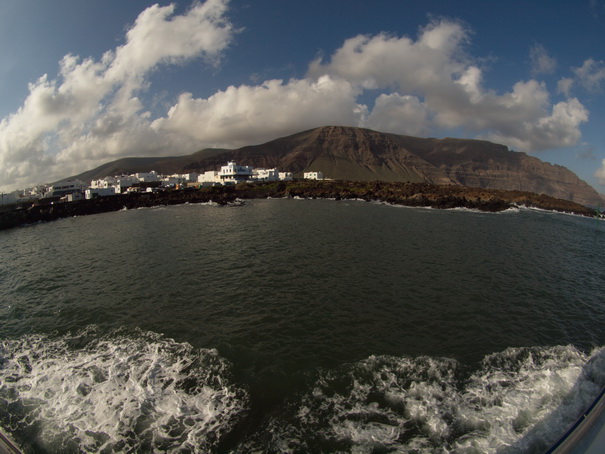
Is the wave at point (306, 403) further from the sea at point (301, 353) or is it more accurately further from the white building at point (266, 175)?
the white building at point (266, 175)

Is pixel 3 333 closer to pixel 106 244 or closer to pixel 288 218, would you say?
pixel 106 244

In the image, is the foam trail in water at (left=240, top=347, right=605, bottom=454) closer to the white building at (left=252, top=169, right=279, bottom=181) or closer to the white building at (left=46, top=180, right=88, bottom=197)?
the white building at (left=252, top=169, right=279, bottom=181)

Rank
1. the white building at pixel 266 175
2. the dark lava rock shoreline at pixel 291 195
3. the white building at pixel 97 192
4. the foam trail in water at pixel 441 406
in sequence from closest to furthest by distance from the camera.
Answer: the foam trail in water at pixel 441 406
the dark lava rock shoreline at pixel 291 195
the white building at pixel 97 192
the white building at pixel 266 175

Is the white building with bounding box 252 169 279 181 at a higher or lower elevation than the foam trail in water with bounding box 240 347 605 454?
higher

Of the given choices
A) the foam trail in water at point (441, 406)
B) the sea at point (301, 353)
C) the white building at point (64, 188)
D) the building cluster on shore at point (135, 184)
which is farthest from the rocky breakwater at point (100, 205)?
the foam trail in water at point (441, 406)

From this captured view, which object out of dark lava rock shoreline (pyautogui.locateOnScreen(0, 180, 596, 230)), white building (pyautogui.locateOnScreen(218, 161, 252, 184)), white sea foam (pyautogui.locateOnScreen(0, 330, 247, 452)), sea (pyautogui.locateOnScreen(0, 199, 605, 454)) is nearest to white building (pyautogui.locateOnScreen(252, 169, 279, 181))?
white building (pyautogui.locateOnScreen(218, 161, 252, 184))

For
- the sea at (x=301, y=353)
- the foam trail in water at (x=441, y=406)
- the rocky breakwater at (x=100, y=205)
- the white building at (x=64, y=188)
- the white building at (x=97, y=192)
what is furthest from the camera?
the white building at (x=64, y=188)

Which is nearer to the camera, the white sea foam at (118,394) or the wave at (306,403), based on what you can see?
the wave at (306,403)
